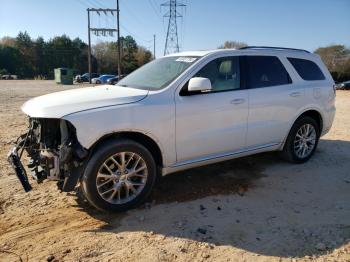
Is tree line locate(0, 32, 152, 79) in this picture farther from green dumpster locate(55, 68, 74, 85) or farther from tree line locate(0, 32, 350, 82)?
green dumpster locate(55, 68, 74, 85)

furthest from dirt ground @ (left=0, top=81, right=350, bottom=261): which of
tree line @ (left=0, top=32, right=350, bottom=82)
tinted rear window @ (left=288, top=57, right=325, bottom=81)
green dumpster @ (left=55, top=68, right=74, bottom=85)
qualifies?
tree line @ (left=0, top=32, right=350, bottom=82)

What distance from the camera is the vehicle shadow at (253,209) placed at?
3695mm

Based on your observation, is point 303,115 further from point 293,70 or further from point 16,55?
point 16,55

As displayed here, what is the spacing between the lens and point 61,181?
157 inches

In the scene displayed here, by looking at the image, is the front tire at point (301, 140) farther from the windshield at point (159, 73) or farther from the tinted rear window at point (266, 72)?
the windshield at point (159, 73)

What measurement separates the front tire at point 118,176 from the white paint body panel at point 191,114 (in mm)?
190

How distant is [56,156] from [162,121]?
49.0 inches

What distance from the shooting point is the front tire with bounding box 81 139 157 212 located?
12.9 feet

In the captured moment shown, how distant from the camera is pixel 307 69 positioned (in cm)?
602

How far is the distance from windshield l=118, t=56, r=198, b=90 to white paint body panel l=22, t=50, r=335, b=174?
15 centimetres

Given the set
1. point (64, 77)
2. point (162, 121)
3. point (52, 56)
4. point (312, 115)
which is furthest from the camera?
point (52, 56)

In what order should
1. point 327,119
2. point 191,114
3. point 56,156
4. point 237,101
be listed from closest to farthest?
point 56,156
point 191,114
point 237,101
point 327,119

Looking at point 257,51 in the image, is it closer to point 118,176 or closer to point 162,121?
point 162,121

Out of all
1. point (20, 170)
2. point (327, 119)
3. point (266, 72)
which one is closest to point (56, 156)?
point (20, 170)
